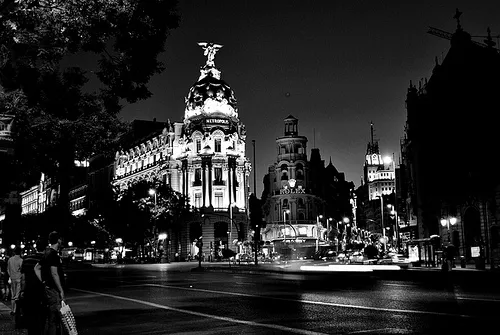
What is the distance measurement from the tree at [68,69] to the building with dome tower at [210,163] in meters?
74.7

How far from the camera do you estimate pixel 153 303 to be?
1781 centimetres

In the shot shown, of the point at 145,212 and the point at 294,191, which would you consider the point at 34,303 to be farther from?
the point at 294,191

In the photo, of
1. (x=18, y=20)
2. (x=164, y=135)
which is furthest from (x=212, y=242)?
(x=18, y=20)

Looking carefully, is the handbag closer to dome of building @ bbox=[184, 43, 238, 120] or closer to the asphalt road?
the asphalt road

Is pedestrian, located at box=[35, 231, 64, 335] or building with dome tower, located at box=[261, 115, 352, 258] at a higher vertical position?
building with dome tower, located at box=[261, 115, 352, 258]

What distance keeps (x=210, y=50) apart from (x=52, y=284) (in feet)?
313

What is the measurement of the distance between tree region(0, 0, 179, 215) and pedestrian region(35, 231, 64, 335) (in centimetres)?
561

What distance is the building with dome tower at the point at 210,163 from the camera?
9444cm

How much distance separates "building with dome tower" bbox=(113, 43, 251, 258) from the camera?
310 feet

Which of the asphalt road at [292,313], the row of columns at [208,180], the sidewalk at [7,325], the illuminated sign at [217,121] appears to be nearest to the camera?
the asphalt road at [292,313]

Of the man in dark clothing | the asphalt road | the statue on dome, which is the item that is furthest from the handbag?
the statue on dome

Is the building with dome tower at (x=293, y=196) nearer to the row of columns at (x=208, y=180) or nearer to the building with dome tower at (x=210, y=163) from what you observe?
the building with dome tower at (x=210, y=163)

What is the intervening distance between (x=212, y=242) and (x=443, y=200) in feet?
144

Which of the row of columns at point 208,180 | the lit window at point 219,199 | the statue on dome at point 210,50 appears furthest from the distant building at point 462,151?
the statue on dome at point 210,50
